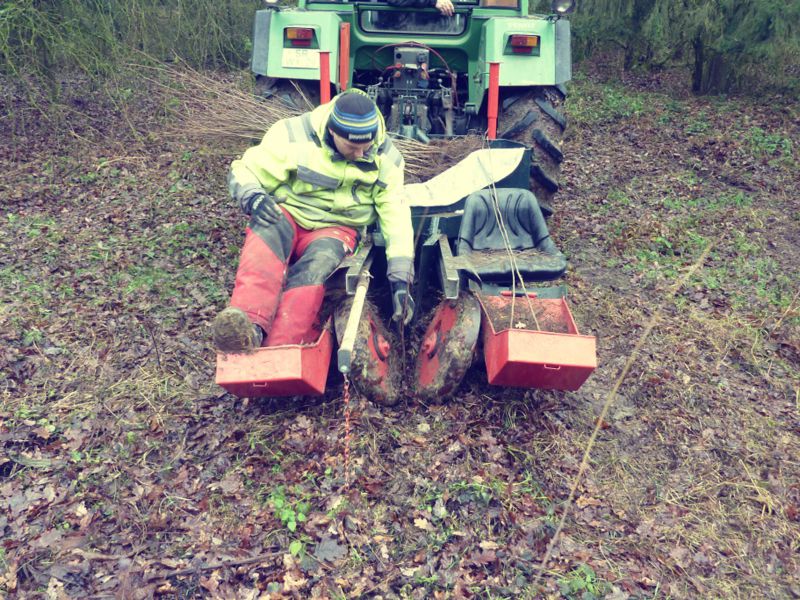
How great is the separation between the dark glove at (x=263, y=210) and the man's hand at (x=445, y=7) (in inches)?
83.2

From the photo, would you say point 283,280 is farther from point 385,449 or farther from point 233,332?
point 385,449

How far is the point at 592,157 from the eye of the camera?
6.80 metres

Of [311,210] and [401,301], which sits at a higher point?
[311,210]

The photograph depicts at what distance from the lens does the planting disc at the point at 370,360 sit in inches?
112

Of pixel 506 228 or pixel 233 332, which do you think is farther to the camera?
pixel 506 228

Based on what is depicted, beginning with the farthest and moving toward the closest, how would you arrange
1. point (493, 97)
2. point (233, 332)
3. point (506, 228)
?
point (493, 97) < point (506, 228) < point (233, 332)

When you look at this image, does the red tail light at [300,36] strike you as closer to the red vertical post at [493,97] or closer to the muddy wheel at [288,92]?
the muddy wheel at [288,92]

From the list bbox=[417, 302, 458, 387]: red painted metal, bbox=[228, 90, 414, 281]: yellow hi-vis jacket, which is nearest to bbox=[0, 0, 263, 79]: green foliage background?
bbox=[228, 90, 414, 281]: yellow hi-vis jacket

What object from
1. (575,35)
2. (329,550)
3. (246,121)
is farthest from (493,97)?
(575,35)

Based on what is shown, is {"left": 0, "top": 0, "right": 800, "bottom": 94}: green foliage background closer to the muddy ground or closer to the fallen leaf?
the muddy ground

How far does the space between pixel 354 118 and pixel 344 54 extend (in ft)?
5.43

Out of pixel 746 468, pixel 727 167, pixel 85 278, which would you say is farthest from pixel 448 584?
pixel 727 167

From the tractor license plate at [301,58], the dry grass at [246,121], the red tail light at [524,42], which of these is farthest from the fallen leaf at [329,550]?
the red tail light at [524,42]

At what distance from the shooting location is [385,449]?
2801 millimetres
